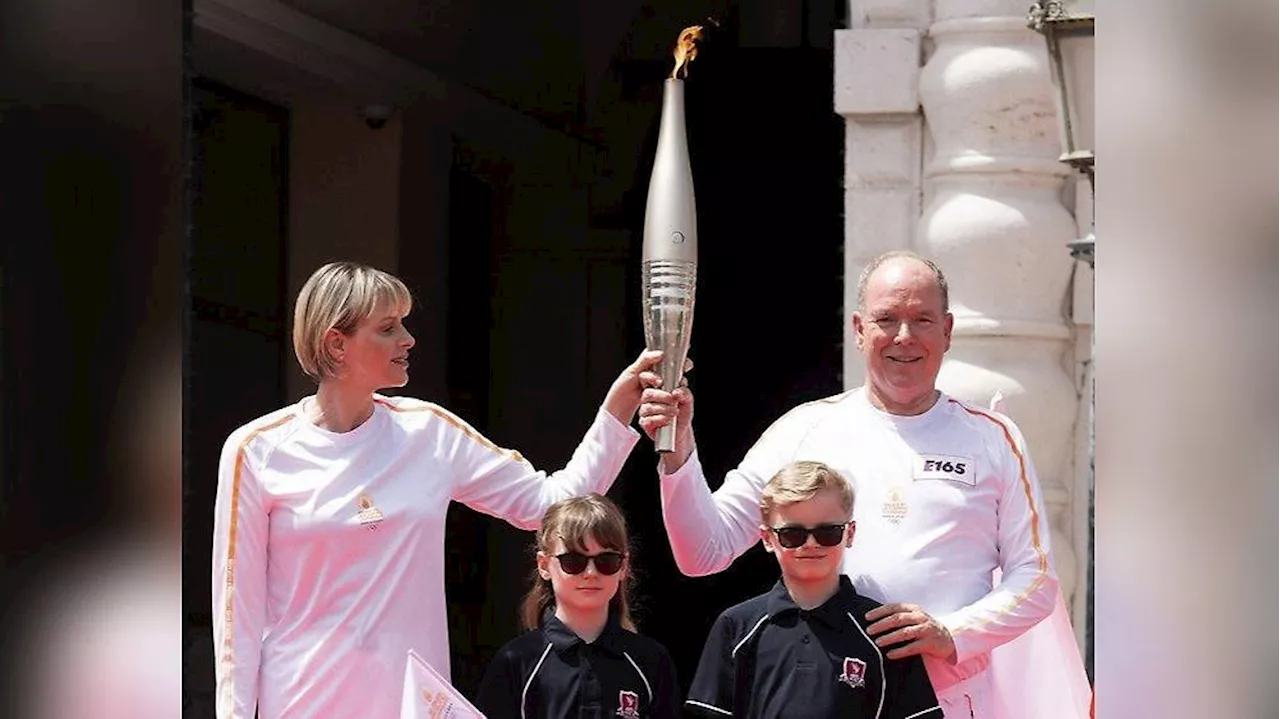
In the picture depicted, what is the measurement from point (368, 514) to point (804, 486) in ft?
2.14

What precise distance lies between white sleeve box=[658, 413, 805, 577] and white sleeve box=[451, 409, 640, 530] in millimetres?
100

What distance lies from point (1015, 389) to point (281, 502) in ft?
8.39

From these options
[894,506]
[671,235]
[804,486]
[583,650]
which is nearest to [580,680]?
[583,650]

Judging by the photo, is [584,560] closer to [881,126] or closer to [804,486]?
[804,486]

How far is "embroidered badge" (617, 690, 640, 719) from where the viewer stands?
2.84m

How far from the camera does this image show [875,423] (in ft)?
10.1

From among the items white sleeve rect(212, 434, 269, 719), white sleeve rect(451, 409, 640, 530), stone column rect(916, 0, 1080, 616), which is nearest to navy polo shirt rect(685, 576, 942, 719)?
white sleeve rect(451, 409, 640, 530)

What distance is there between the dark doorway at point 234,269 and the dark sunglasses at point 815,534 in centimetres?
367

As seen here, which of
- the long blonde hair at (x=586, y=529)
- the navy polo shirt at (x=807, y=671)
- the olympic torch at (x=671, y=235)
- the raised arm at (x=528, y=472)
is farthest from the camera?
the raised arm at (x=528, y=472)

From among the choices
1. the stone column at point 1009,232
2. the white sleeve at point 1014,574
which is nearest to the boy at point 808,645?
the white sleeve at point 1014,574

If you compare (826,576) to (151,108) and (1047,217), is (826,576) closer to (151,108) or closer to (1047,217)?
(151,108)

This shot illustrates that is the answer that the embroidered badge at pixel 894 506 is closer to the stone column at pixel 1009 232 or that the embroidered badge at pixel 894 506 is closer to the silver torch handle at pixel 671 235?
the silver torch handle at pixel 671 235

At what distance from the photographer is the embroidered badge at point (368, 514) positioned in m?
2.90

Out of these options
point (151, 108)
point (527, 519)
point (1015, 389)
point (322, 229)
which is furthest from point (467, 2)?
point (151, 108)
